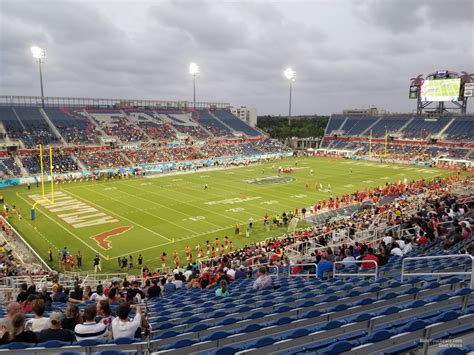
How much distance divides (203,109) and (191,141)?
72.4 feet

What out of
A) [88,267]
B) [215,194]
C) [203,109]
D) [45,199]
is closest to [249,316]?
[88,267]

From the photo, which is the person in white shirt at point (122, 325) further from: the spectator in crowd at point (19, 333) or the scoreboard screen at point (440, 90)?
the scoreboard screen at point (440, 90)

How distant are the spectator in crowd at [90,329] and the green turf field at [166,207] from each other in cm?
1652

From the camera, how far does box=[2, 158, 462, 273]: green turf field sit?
25.0 metres

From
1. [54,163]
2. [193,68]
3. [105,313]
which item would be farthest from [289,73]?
[105,313]

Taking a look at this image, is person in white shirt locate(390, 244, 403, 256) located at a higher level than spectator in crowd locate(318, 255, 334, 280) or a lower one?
higher

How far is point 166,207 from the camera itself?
34.1 meters

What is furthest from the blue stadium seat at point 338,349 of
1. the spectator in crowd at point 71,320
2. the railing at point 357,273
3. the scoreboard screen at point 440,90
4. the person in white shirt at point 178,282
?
the scoreboard screen at point 440,90

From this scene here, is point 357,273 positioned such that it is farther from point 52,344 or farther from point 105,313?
point 52,344

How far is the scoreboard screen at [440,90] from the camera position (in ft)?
216

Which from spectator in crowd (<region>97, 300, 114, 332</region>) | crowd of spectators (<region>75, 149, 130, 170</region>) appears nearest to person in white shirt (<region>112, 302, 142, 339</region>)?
spectator in crowd (<region>97, 300, 114, 332</region>)

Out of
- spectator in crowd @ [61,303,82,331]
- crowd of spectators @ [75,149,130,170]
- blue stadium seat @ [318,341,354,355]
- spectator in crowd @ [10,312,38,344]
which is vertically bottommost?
crowd of spectators @ [75,149,130,170]

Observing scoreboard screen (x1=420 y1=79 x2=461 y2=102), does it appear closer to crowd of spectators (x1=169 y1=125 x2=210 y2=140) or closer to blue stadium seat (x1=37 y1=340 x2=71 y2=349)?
crowd of spectators (x1=169 y1=125 x2=210 y2=140)

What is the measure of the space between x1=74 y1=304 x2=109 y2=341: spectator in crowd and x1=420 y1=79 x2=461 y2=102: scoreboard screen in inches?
2915
